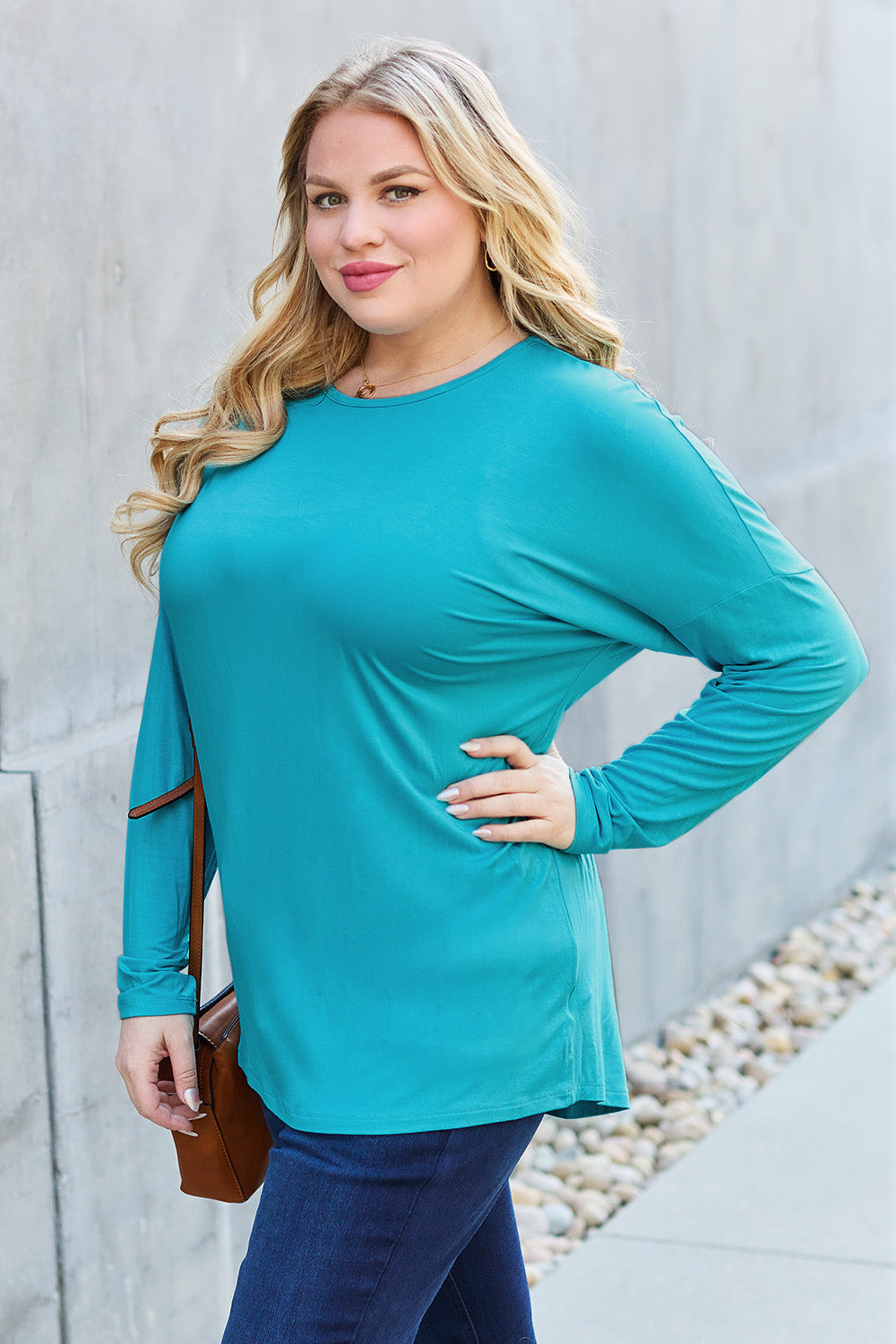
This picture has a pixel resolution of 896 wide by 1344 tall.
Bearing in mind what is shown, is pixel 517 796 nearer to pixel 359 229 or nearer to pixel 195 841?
pixel 195 841

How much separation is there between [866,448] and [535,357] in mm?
4928

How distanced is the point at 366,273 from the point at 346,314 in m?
0.24

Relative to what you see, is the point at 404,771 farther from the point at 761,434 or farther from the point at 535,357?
the point at 761,434

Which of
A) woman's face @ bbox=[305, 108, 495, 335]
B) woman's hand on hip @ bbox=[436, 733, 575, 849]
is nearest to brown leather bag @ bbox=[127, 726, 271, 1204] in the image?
woman's hand on hip @ bbox=[436, 733, 575, 849]

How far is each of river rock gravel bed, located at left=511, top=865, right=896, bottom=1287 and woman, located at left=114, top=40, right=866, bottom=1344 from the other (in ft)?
6.59

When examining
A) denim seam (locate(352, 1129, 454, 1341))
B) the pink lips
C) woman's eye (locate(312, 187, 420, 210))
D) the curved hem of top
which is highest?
woman's eye (locate(312, 187, 420, 210))

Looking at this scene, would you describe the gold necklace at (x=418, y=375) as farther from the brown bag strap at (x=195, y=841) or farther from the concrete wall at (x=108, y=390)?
the concrete wall at (x=108, y=390)

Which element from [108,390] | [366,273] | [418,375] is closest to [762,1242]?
[108,390]

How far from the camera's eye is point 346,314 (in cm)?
202

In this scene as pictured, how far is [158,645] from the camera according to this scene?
1.96 meters

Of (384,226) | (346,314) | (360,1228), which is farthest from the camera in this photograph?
(346,314)

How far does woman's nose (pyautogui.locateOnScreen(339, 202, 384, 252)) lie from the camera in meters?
1.74

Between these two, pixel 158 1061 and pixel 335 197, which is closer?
pixel 335 197

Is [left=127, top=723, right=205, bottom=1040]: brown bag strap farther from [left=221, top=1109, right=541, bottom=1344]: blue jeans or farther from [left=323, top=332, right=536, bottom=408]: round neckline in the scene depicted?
[left=323, top=332, right=536, bottom=408]: round neckline
